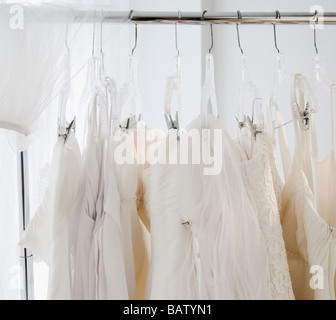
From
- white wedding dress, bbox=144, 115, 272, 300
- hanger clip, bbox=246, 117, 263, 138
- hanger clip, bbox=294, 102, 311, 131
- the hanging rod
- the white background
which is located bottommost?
white wedding dress, bbox=144, 115, 272, 300

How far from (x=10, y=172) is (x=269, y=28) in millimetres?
1152

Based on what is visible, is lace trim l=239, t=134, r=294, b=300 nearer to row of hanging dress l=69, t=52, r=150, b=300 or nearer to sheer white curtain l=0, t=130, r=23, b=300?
row of hanging dress l=69, t=52, r=150, b=300

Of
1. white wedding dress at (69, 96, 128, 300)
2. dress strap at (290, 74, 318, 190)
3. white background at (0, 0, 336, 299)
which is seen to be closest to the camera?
white wedding dress at (69, 96, 128, 300)

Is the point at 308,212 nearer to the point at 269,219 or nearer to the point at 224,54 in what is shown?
the point at 269,219

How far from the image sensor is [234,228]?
0.56 metres

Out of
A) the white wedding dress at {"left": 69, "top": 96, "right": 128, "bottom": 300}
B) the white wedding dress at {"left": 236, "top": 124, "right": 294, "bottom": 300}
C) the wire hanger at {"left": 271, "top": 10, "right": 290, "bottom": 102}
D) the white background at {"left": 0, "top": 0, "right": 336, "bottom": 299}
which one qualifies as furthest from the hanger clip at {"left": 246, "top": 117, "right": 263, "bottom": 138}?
the white background at {"left": 0, "top": 0, "right": 336, "bottom": 299}

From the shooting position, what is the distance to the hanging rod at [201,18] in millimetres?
638

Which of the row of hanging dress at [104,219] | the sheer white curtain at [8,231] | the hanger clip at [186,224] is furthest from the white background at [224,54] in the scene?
the hanger clip at [186,224]

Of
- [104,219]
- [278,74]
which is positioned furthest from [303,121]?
[104,219]

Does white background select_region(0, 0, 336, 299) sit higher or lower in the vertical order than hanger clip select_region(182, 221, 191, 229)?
higher

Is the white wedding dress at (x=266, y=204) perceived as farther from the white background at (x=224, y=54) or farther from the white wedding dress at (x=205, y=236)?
the white background at (x=224, y=54)

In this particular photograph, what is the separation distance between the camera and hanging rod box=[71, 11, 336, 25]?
638 mm

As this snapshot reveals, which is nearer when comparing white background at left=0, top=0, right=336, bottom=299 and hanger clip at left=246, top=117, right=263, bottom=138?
hanger clip at left=246, top=117, right=263, bottom=138

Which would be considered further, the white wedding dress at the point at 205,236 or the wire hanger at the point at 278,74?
the wire hanger at the point at 278,74
